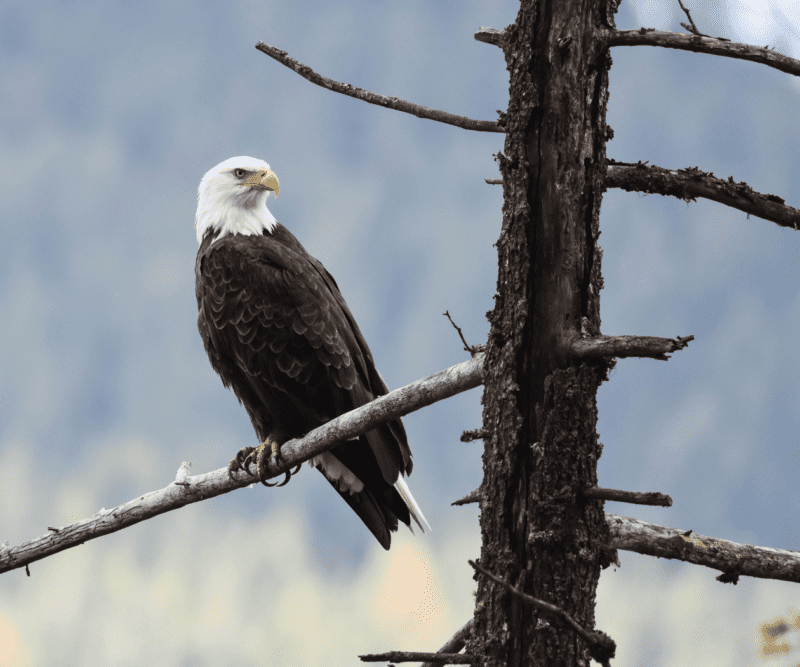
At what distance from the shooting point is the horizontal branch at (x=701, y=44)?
2.59 m

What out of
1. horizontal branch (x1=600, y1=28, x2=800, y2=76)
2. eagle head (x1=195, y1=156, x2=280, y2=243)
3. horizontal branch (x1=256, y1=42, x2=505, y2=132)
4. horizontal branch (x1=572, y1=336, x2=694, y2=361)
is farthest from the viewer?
eagle head (x1=195, y1=156, x2=280, y2=243)

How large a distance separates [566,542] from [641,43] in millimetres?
1753

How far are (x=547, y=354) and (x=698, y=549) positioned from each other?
100 centimetres

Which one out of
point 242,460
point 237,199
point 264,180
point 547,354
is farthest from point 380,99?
point 242,460

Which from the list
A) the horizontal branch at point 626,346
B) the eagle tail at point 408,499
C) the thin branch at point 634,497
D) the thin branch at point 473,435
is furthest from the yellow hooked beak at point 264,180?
the thin branch at point 634,497

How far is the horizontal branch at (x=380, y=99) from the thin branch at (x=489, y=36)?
0.32 metres

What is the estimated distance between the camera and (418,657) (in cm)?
277

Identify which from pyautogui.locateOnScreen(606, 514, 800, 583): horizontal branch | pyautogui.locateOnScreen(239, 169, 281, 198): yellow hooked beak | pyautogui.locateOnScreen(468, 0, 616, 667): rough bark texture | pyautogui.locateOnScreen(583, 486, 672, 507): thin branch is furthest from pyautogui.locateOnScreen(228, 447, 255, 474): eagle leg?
pyautogui.locateOnScreen(583, 486, 672, 507): thin branch

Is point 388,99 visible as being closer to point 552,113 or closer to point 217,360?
point 552,113

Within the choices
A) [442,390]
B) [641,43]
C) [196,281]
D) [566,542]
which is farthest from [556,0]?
[196,281]

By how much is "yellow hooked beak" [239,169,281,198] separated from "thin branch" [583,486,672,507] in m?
3.26

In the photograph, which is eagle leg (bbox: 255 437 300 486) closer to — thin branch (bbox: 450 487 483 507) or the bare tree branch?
thin branch (bbox: 450 487 483 507)

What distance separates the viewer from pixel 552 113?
2689 mm

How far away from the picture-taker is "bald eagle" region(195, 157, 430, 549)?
4.43m
